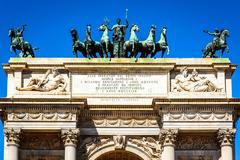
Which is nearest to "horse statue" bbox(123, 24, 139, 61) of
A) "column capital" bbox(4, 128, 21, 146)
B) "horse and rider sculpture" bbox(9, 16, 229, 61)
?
"horse and rider sculpture" bbox(9, 16, 229, 61)

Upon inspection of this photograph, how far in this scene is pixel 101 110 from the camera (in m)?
40.2

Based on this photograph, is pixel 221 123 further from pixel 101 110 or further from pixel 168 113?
pixel 101 110

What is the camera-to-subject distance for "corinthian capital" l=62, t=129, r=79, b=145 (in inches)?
1539

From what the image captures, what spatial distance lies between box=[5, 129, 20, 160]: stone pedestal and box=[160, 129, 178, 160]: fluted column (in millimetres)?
6270

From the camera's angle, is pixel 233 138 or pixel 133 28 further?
pixel 133 28

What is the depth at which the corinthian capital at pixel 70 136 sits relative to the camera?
128 feet

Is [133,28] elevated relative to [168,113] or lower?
elevated

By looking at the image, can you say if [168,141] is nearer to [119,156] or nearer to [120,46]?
[119,156]

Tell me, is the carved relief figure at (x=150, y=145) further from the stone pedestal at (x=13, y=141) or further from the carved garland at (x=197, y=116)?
the stone pedestal at (x=13, y=141)

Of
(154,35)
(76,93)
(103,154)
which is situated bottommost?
(103,154)

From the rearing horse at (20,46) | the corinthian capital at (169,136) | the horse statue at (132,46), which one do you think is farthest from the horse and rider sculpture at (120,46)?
the corinthian capital at (169,136)

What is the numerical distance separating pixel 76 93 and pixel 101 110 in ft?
4.71

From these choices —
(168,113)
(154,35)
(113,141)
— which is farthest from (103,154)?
(154,35)

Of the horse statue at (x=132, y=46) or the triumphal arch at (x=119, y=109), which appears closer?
the triumphal arch at (x=119, y=109)
